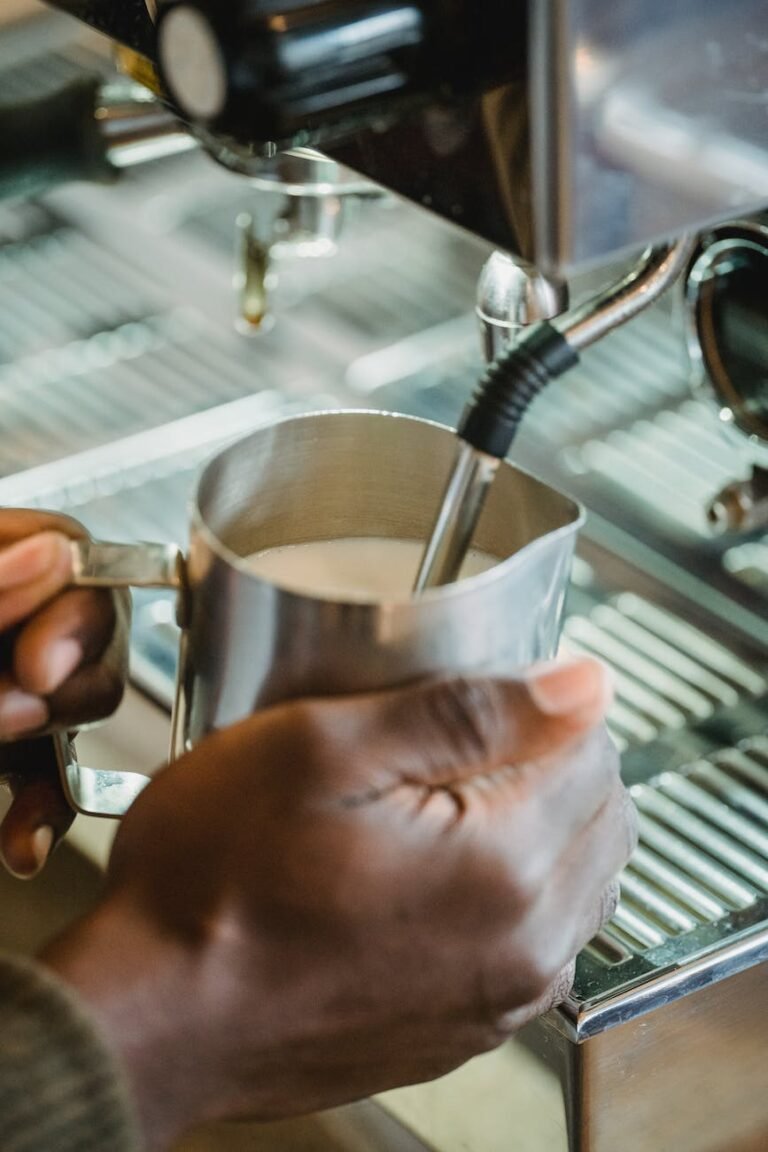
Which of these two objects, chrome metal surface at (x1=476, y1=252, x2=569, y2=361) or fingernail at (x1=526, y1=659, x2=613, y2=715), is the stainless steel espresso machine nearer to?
chrome metal surface at (x1=476, y1=252, x2=569, y2=361)

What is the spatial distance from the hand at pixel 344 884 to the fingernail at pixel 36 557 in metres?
0.08

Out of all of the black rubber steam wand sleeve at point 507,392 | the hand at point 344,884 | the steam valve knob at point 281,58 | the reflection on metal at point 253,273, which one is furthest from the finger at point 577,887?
the reflection on metal at point 253,273

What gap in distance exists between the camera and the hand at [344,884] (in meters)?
0.46


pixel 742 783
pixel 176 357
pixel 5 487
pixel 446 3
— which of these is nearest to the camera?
pixel 446 3

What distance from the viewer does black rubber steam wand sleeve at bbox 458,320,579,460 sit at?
1.57 ft

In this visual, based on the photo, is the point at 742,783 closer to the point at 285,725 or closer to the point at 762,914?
the point at 762,914

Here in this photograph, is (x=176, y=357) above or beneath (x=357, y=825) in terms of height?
beneath

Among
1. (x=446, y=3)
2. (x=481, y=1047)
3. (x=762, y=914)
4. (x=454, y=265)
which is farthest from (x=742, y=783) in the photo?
(x=454, y=265)

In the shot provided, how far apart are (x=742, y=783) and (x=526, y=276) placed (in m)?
0.24

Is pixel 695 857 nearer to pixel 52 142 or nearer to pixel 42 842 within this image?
pixel 42 842

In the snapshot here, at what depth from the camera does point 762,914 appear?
0.61 m

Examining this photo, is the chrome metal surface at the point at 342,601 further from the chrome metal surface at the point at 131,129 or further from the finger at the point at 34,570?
the chrome metal surface at the point at 131,129

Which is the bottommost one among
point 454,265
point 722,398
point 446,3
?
point 454,265

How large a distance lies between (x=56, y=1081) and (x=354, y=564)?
18 cm
